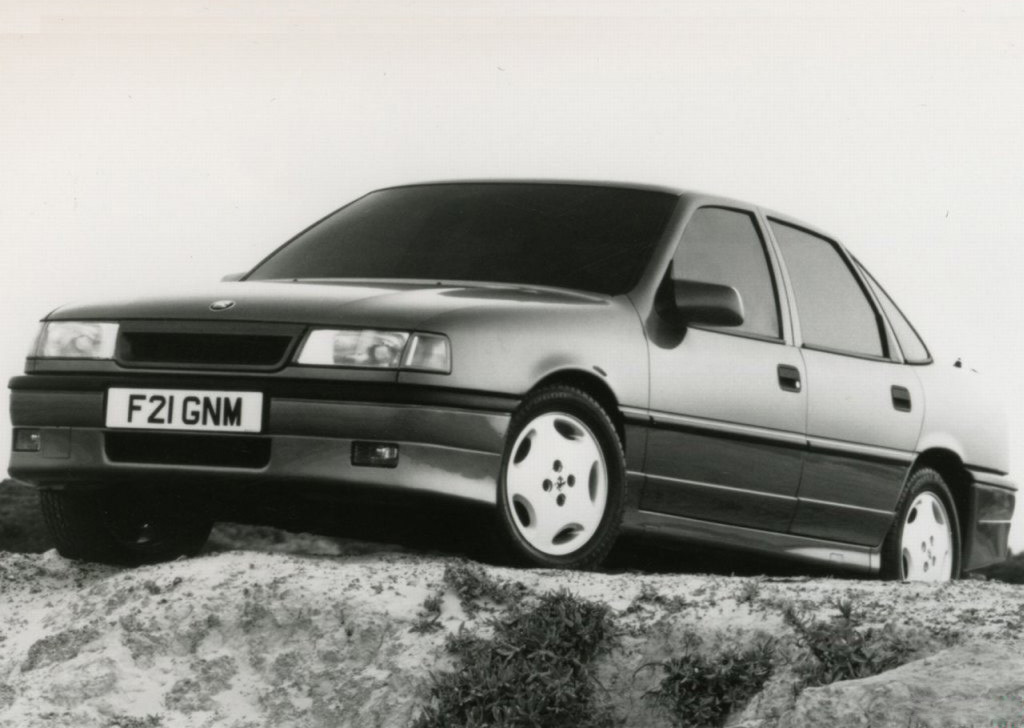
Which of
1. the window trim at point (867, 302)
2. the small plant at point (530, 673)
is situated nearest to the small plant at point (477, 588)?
the small plant at point (530, 673)

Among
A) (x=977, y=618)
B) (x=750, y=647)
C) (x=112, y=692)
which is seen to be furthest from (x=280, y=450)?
(x=977, y=618)

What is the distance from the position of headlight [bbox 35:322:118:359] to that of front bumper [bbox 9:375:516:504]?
15 cm

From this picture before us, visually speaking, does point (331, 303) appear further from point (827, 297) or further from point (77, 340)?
point (827, 297)

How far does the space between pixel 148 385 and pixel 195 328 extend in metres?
0.24

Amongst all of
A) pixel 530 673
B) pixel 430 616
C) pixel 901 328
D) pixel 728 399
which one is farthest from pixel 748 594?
pixel 901 328

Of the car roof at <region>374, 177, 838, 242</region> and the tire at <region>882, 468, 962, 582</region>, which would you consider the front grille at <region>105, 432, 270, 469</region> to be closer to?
the car roof at <region>374, 177, 838, 242</region>

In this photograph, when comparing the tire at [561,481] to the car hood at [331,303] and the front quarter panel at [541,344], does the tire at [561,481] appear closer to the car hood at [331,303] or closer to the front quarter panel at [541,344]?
the front quarter panel at [541,344]

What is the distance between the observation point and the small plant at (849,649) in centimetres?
492

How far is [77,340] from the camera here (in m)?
→ 6.62

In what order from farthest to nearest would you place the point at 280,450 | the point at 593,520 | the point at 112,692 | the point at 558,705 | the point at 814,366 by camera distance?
the point at 814,366 < the point at 593,520 < the point at 280,450 < the point at 112,692 < the point at 558,705

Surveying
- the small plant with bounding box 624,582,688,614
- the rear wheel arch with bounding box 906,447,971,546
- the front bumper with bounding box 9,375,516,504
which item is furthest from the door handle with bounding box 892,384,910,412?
the small plant with bounding box 624,582,688,614

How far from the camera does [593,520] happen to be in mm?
6672

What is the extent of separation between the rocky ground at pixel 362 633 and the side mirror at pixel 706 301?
115 centimetres

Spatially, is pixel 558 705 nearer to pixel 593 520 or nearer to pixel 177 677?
pixel 177 677
